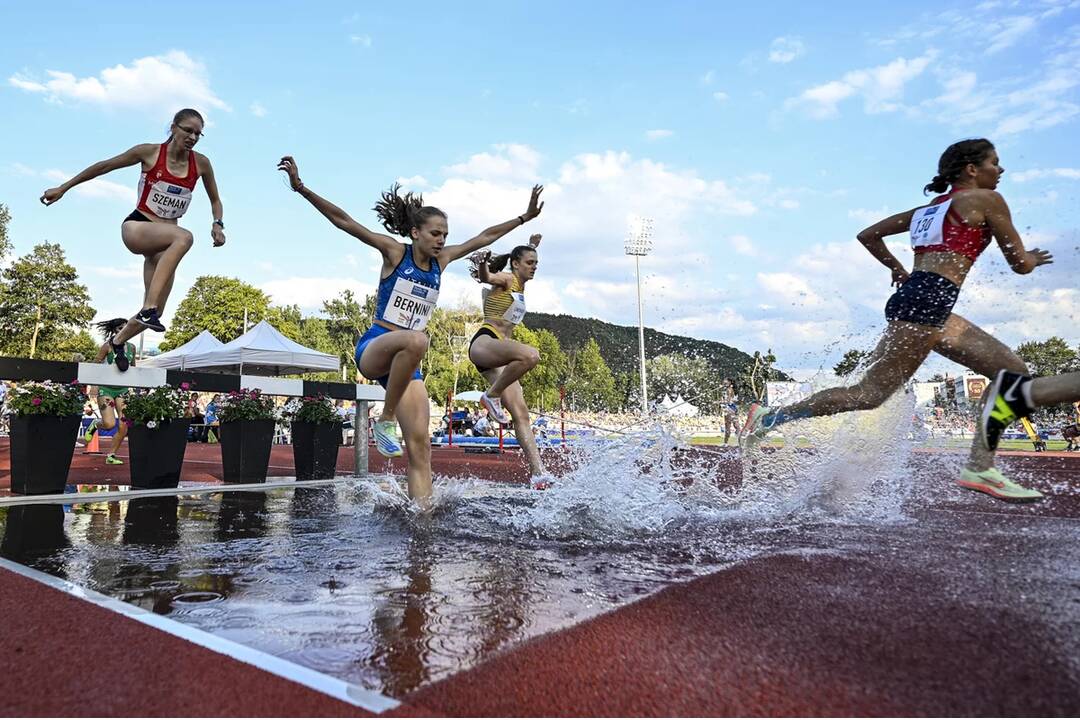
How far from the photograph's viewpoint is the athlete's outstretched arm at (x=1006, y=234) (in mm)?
3875

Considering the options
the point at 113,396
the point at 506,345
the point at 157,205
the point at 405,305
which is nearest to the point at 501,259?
the point at 506,345

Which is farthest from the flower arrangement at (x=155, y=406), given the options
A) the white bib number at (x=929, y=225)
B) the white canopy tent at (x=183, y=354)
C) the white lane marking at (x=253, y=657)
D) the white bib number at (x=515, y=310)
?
the white canopy tent at (x=183, y=354)

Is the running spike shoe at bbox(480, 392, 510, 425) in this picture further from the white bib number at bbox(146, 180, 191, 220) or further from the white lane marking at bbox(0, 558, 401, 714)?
the white lane marking at bbox(0, 558, 401, 714)

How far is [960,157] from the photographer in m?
4.12

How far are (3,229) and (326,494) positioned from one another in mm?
27179

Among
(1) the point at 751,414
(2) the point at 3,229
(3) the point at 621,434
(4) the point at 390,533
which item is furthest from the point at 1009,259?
(2) the point at 3,229

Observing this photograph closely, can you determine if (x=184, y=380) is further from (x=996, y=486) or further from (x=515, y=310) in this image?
(x=996, y=486)

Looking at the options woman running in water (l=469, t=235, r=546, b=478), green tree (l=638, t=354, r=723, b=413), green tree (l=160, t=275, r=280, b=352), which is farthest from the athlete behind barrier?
green tree (l=160, t=275, r=280, b=352)

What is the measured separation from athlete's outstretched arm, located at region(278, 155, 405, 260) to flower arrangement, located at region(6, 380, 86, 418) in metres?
3.05

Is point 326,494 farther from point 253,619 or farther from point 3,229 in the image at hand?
point 3,229

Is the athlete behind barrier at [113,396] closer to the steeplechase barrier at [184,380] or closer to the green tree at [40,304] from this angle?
the steeplechase barrier at [184,380]

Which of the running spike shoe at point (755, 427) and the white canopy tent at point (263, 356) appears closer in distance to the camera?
the running spike shoe at point (755, 427)

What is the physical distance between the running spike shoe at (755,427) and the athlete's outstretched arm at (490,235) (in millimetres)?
2414

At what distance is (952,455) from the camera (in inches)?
335
